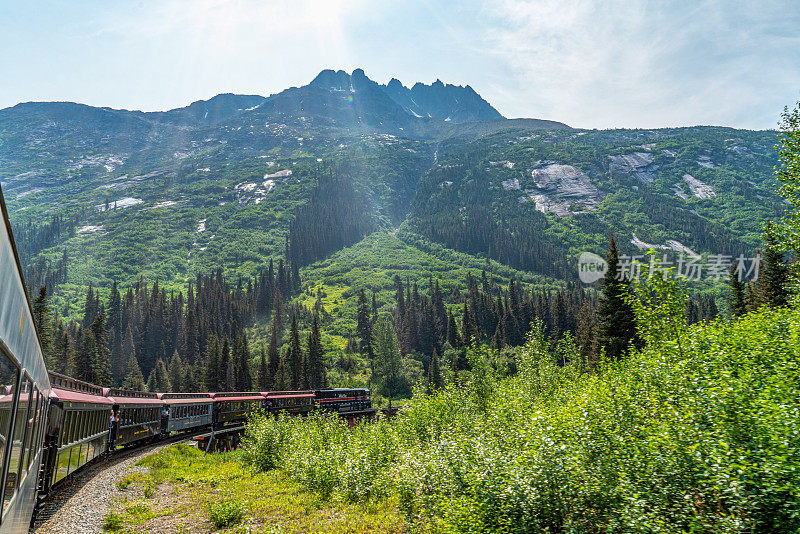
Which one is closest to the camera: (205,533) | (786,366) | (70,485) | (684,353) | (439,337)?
(786,366)

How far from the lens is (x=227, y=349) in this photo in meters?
93.3

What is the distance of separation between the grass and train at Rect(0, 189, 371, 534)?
10.1 feet

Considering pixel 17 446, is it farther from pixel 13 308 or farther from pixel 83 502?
pixel 83 502

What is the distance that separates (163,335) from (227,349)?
5149cm

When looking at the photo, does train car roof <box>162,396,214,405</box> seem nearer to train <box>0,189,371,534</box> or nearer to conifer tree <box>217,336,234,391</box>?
train <box>0,189,371,534</box>

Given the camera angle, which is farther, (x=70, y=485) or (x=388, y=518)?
(x=70, y=485)

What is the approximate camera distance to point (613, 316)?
4853 cm

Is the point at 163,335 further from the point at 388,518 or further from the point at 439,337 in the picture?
the point at 388,518

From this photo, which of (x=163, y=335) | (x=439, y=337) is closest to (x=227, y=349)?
(x=163, y=335)

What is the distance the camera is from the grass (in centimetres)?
1592

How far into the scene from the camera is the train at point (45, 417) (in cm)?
574

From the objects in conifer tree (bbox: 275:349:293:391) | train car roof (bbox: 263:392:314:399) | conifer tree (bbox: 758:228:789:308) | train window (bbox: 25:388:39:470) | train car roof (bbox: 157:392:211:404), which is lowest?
conifer tree (bbox: 275:349:293:391)

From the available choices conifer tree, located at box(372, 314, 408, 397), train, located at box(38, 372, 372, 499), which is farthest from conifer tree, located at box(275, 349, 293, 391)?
train, located at box(38, 372, 372, 499)

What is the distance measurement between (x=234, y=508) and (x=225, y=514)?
445mm
